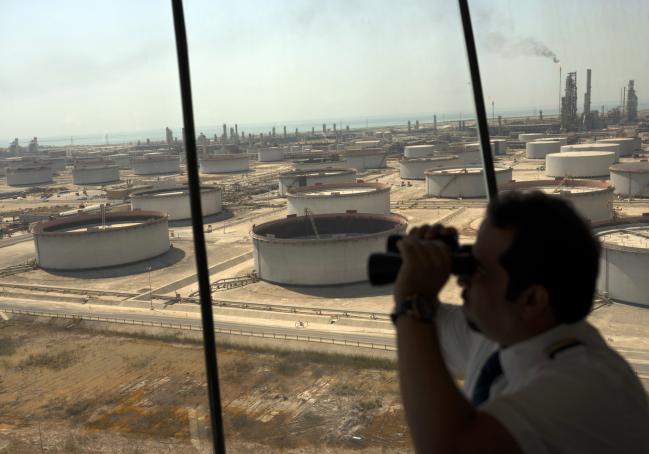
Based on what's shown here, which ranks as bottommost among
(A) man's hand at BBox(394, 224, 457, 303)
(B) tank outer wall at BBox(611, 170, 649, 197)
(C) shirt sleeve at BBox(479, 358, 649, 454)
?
(B) tank outer wall at BBox(611, 170, 649, 197)

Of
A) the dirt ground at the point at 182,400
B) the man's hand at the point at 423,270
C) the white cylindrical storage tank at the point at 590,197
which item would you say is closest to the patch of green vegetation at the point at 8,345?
the dirt ground at the point at 182,400

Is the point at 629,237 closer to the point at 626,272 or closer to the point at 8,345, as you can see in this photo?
the point at 626,272

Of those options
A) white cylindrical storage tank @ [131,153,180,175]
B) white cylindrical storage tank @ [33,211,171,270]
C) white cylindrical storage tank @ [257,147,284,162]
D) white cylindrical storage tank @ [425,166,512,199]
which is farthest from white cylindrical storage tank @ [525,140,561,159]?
white cylindrical storage tank @ [33,211,171,270]

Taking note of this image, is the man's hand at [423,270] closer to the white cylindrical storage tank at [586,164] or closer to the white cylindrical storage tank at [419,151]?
the white cylindrical storage tank at [586,164]

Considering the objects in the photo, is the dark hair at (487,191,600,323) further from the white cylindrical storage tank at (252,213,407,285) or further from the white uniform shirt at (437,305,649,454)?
the white cylindrical storage tank at (252,213,407,285)

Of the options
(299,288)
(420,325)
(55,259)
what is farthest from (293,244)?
(420,325)

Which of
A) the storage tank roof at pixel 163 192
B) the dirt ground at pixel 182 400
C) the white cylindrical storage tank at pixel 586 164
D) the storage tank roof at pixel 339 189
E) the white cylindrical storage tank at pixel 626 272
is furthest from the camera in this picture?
the white cylindrical storage tank at pixel 586 164

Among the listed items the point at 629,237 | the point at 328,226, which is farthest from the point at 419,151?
the point at 629,237
